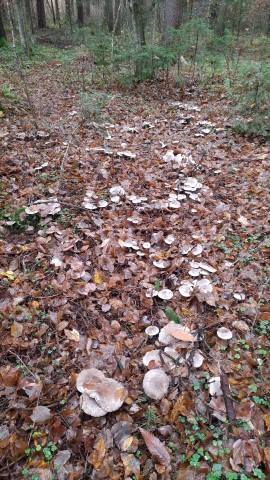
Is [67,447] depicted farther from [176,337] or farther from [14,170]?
[14,170]

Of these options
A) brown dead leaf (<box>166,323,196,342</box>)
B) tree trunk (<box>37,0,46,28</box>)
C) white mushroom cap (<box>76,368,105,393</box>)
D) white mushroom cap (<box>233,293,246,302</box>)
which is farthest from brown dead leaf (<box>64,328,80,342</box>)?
tree trunk (<box>37,0,46,28</box>)

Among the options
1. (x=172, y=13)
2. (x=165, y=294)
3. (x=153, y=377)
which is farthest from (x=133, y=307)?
(x=172, y=13)

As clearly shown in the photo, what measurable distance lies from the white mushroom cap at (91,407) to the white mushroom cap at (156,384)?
0.42m

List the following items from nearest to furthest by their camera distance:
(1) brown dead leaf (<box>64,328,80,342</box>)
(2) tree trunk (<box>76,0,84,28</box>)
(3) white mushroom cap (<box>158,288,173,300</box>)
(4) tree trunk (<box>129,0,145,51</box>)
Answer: (1) brown dead leaf (<box>64,328,80,342</box>) < (3) white mushroom cap (<box>158,288,173,300</box>) < (4) tree trunk (<box>129,0,145,51</box>) < (2) tree trunk (<box>76,0,84,28</box>)

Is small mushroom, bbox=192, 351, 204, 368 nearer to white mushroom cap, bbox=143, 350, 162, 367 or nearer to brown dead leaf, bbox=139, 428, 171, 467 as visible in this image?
white mushroom cap, bbox=143, 350, 162, 367

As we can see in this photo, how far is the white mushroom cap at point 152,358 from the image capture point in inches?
114

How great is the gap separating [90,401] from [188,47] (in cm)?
1119

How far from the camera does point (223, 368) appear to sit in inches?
115

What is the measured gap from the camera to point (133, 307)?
11.5 ft

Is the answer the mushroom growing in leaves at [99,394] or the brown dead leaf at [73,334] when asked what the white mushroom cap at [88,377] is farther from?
the brown dead leaf at [73,334]

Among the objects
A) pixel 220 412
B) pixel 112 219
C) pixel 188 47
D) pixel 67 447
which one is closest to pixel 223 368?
pixel 220 412

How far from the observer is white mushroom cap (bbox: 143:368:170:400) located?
8.67ft

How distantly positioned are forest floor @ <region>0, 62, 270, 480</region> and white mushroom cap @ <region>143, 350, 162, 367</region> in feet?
0.05

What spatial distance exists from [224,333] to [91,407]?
1.44 meters
